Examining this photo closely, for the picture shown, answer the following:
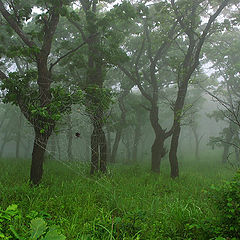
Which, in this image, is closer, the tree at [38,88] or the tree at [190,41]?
the tree at [38,88]

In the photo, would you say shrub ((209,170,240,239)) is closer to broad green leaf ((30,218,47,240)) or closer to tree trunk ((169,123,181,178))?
broad green leaf ((30,218,47,240))

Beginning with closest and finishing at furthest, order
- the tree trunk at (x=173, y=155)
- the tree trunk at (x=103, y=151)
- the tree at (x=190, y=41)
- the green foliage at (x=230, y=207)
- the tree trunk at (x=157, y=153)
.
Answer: the green foliage at (x=230, y=207) → the tree at (x=190, y=41) → the tree trunk at (x=103, y=151) → the tree trunk at (x=173, y=155) → the tree trunk at (x=157, y=153)

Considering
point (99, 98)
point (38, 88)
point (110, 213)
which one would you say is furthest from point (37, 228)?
point (38, 88)

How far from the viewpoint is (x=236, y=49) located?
49.2ft

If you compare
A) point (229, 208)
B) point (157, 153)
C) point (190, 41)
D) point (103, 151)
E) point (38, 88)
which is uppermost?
point (190, 41)

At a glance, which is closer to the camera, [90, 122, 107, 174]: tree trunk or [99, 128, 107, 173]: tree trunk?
[90, 122, 107, 174]: tree trunk

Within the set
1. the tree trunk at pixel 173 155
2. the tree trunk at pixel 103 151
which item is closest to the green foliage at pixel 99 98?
the tree trunk at pixel 103 151

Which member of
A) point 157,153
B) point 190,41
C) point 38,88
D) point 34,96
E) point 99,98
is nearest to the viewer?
point 34,96

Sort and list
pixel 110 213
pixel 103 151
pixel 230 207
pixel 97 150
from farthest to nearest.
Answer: pixel 103 151
pixel 97 150
pixel 110 213
pixel 230 207

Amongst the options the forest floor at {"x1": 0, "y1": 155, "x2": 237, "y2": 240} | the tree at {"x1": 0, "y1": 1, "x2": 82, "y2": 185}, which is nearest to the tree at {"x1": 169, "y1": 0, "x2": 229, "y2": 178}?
the forest floor at {"x1": 0, "y1": 155, "x2": 237, "y2": 240}

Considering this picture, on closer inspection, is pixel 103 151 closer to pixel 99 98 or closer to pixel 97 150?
pixel 97 150

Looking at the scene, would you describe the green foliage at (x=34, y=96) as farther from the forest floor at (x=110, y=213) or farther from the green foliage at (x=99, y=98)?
the forest floor at (x=110, y=213)

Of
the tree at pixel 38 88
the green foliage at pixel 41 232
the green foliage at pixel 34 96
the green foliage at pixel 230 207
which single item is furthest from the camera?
the tree at pixel 38 88

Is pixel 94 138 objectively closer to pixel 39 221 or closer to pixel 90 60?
pixel 90 60
